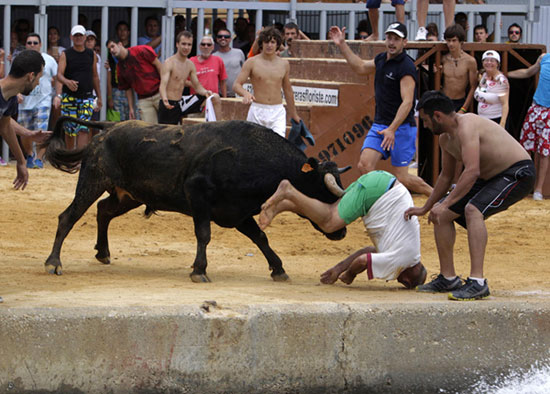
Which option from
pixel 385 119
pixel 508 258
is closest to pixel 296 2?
pixel 385 119

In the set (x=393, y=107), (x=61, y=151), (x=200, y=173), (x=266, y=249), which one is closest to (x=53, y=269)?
(x=61, y=151)

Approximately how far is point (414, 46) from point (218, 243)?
4621 mm

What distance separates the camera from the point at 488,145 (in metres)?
7.36

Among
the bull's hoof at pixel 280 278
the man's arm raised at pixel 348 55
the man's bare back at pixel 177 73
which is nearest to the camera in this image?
the bull's hoof at pixel 280 278

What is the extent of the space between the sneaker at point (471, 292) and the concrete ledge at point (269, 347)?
154 mm

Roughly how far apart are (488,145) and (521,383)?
169 centimetres

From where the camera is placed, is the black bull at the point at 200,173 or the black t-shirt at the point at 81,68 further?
the black t-shirt at the point at 81,68

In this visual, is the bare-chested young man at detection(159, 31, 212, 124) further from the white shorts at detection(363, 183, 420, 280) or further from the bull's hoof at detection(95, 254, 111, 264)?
the white shorts at detection(363, 183, 420, 280)

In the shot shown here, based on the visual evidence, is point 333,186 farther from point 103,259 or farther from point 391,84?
point 391,84

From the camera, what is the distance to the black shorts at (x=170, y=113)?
1406cm

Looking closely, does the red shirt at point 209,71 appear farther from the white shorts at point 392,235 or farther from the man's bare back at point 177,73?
the white shorts at point 392,235

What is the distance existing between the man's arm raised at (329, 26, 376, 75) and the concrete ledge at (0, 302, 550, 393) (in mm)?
4751

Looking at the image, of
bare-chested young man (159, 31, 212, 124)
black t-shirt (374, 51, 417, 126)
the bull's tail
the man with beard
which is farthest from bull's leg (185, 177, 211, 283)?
bare-chested young man (159, 31, 212, 124)

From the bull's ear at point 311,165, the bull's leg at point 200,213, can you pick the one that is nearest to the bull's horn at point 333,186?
the bull's ear at point 311,165
